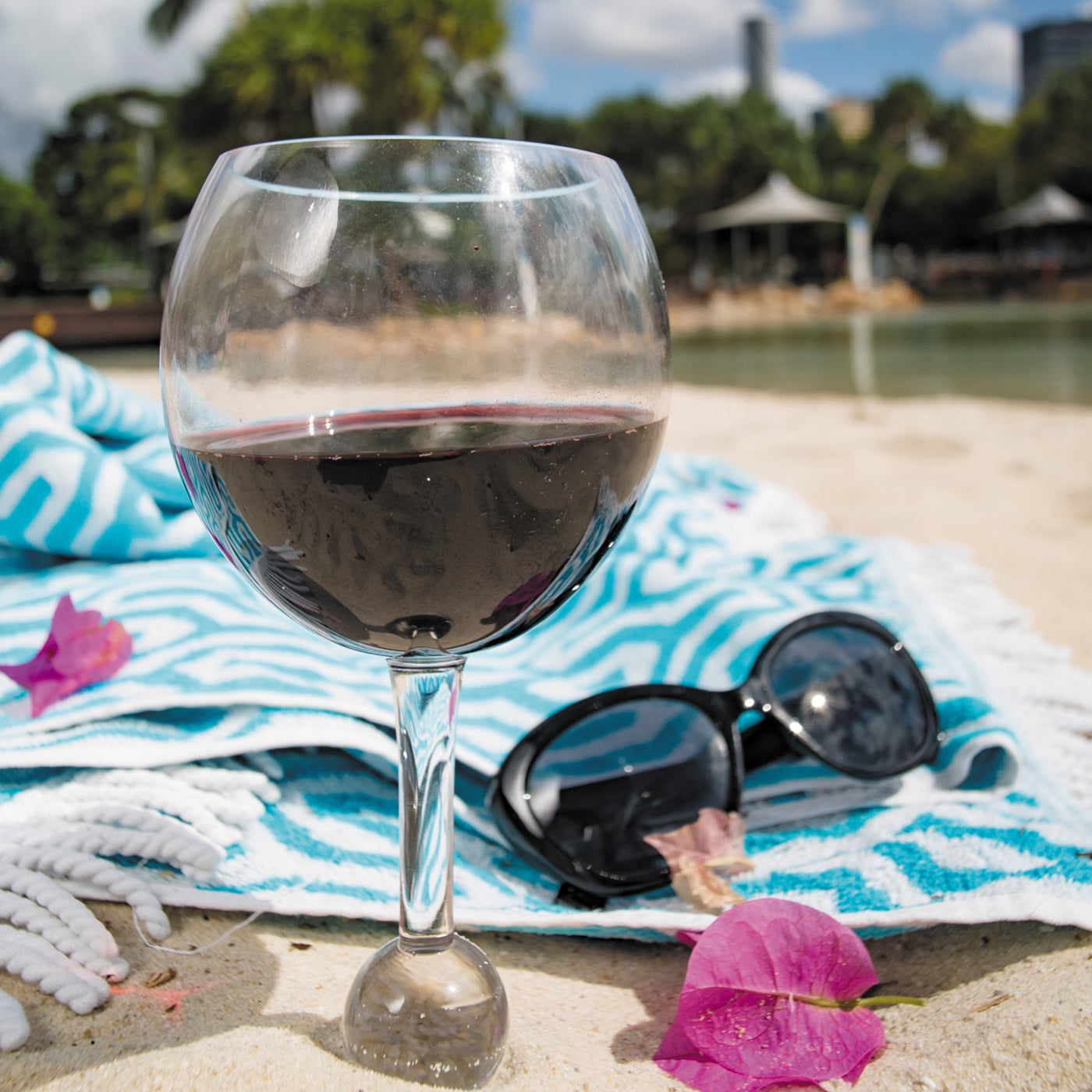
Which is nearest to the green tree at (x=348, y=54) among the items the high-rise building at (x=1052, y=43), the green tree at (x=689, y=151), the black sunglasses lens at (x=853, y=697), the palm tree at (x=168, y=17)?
the palm tree at (x=168, y=17)

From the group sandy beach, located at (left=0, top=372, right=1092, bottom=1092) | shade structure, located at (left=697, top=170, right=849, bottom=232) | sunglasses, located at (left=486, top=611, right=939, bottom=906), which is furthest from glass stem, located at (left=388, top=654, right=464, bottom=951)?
shade structure, located at (left=697, top=170, right=849, bottom=232)

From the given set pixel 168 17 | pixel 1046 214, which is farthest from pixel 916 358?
pixel 1046 214

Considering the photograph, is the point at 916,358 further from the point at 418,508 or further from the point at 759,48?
the point at 759,48

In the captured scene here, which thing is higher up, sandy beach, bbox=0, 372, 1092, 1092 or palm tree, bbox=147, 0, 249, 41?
palm tree, bbox=147, 0, 249, 41

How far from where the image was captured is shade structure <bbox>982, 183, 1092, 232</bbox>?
3738 cm

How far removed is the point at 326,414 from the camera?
0.80m

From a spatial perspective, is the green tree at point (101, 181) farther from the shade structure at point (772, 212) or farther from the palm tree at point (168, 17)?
the shade structure at point (772, 212)

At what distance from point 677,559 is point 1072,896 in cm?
Answer: 129

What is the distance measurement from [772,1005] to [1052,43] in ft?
663

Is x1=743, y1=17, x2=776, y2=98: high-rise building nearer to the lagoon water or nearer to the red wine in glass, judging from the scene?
the lagoon water

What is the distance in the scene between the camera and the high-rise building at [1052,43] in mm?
165125

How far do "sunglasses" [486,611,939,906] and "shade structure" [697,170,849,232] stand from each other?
3981 cm

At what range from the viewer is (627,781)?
1.40 meters

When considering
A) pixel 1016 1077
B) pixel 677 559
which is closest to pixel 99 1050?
pixel 1016 1077
